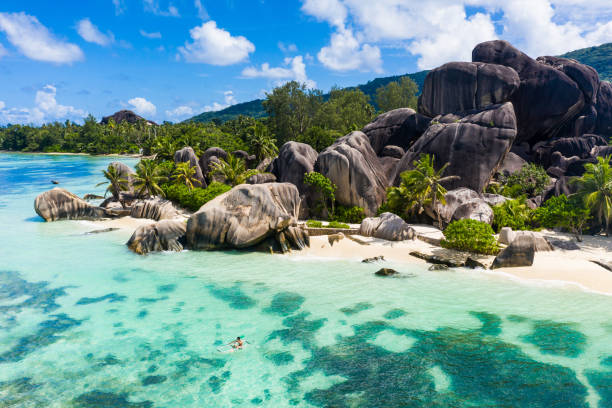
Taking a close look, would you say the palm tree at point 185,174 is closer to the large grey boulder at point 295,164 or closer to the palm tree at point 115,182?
the palm tree at point 115,182

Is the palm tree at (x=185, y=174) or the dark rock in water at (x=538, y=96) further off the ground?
the dark rock in water at (x=538, y=96)

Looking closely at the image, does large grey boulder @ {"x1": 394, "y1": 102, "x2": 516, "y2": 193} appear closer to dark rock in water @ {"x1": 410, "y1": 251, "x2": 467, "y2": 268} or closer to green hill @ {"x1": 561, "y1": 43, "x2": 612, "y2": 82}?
dark rock in water @ {"x1": 410, "y1": 251, "x2": 467, "y2": 268}

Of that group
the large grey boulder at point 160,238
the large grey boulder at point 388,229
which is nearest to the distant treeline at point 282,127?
the large grey boulder at point 160,238

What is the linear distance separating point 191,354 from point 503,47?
179 feet

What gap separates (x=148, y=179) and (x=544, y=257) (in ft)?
113

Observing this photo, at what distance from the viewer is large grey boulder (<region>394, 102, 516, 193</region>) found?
34719mm

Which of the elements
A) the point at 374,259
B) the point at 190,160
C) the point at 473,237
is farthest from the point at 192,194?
the point at 473,237

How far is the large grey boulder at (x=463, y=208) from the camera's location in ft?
92.2

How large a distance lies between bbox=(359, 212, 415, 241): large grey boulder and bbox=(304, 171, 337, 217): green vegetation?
205 inches

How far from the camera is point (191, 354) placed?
1545 centimetres

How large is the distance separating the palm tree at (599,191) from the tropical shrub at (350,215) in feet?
53.4

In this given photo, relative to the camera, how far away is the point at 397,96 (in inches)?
2980

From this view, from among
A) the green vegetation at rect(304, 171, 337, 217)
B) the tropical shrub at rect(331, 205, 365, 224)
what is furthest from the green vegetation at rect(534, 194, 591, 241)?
the green vegetation at rect(304, 171, 337, 217)

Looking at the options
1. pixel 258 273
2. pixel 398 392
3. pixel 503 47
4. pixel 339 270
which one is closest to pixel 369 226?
pixel 339 270
